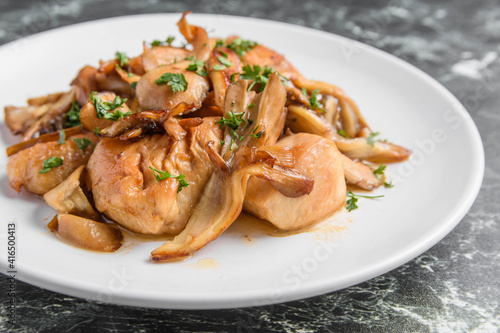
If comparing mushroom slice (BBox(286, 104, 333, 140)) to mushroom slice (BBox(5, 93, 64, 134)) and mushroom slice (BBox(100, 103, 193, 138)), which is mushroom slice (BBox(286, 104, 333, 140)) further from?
mushroom slice (BBox(5, 93, 64, 134))

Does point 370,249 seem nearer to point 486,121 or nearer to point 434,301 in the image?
point 434,301

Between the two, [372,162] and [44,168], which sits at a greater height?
[372,162]

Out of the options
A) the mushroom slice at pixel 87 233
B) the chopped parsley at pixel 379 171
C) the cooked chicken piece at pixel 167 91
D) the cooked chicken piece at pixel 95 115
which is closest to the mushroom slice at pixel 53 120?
the cooked chicken piece at pixel 95 115

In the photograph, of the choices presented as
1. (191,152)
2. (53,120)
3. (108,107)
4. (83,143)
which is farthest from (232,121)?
(53,120)

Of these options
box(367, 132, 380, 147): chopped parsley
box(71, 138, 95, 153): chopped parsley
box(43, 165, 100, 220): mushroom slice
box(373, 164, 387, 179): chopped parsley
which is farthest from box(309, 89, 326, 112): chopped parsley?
box(43, 165, 100, 220): mushroom slice

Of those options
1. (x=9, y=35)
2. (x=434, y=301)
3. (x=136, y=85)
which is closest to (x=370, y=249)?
(x=434, y=301)
